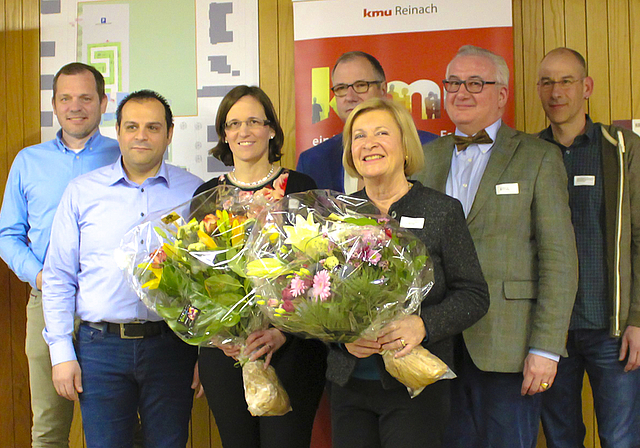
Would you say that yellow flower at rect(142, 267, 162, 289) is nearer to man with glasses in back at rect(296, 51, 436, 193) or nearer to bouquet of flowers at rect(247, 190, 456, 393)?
bouquet of flowers at rect(247, 190, 456, 393)

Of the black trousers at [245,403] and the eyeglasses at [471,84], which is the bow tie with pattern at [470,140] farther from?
the black trousers at [245,403]

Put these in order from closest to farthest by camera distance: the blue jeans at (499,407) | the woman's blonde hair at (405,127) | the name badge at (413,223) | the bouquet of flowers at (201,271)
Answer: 1. the bouquet of flowers at (201,271)
2. the name badge at (413,223)
3. the woman's blonde hair at (405,127)
4. the blue jeans at (499,407)

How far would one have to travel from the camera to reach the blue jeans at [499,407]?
7.15 feet

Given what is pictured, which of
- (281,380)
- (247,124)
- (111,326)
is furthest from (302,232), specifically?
(111,326)

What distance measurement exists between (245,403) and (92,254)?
2.94ft

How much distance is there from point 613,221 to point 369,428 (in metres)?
1.53

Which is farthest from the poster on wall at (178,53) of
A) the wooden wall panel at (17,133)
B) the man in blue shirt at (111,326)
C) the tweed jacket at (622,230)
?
the tweed jacket at (622,230)

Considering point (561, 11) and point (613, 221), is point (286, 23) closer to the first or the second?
point (561, 11)

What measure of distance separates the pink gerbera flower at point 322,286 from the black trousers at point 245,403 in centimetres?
67

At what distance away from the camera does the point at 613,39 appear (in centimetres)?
315

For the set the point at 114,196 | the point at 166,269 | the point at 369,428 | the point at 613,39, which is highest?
the point at 613,39

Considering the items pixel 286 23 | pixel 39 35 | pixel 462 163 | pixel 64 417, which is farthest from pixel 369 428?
pixel 39 35

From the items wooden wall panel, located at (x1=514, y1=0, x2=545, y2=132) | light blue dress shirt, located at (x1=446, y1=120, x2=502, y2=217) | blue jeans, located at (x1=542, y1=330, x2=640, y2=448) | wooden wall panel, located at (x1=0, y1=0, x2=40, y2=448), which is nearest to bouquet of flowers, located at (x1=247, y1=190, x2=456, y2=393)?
light blue dress shirt, located at (x1=446, y1=120, x2=502, y2=217)

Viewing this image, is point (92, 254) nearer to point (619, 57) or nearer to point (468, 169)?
point (468, 169)
